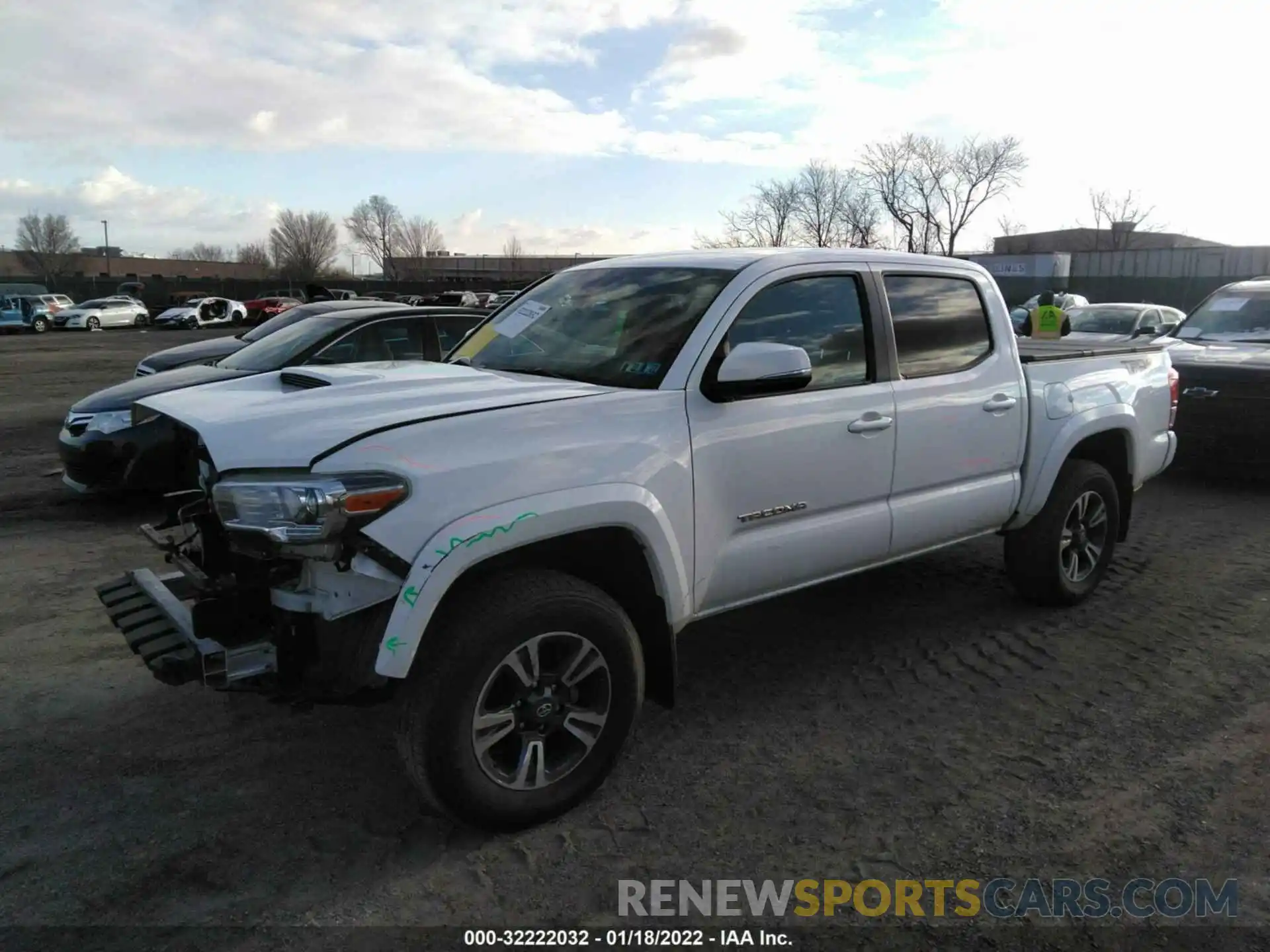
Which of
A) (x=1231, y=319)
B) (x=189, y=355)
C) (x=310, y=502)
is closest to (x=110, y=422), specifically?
(x=189, y=355)

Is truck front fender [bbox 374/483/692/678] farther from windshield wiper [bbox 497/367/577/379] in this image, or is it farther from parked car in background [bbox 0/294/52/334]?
parked car in background [bbox 0/294/52/334]

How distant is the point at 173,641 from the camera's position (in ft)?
9.72

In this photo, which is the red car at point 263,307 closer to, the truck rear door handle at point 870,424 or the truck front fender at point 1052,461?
the truck front fender at point 1052,461

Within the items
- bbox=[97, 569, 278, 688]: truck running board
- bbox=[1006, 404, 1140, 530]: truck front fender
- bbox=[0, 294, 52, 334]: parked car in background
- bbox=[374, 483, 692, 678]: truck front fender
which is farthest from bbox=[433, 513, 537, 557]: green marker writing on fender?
bbox=[0, 294, 52, 334]: parked car in background

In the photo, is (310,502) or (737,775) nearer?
(310,502)

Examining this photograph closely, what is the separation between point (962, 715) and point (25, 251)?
122m

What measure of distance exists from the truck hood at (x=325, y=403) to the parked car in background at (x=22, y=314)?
4229 cm

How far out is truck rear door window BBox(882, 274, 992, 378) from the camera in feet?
14.0

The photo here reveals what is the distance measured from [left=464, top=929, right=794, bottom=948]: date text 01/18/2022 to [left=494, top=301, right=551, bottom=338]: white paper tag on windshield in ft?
8.07

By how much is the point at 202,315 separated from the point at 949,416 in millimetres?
45559

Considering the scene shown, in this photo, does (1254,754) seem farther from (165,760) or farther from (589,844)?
(165,760)

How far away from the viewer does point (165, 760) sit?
3559mm

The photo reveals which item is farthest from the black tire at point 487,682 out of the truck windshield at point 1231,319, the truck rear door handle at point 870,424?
the truck windshield at point 1231,319

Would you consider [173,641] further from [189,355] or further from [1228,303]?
[1228,303]
